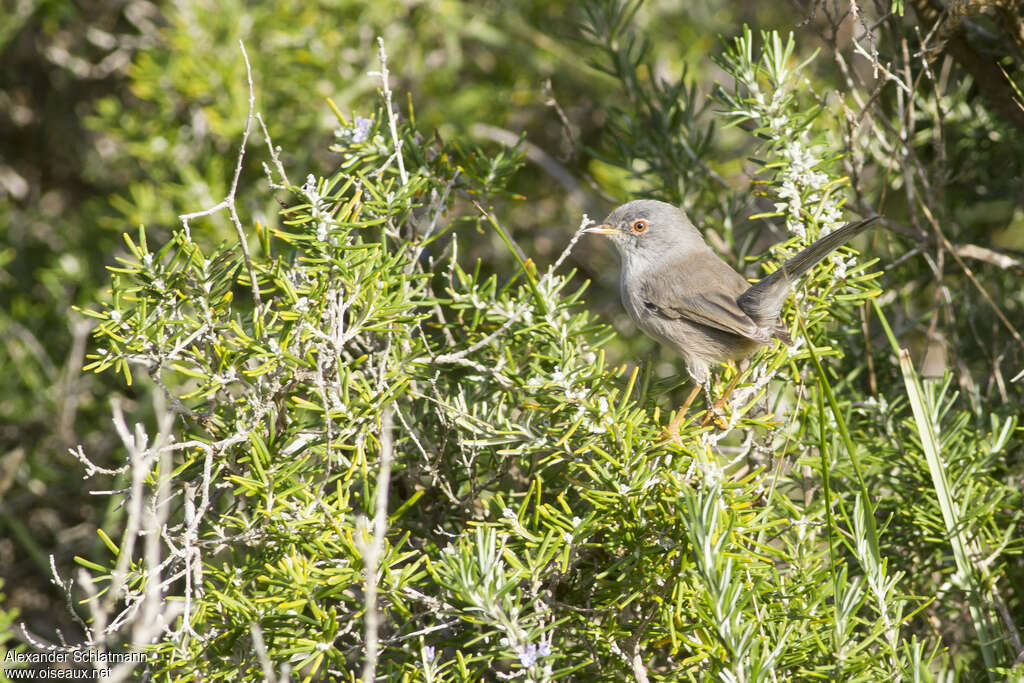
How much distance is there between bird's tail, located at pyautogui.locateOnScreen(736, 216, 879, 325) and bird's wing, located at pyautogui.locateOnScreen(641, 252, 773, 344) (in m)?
0.10

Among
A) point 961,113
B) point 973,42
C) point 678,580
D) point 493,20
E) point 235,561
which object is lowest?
point 235,561

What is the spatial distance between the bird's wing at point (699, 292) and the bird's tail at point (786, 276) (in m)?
0.10

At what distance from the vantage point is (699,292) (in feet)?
11.1

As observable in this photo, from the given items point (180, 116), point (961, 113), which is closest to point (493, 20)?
point (180, 116)

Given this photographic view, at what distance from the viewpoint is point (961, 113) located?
3369mm

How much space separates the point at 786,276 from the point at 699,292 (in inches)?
31.1

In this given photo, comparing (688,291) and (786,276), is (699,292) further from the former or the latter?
(786,276)

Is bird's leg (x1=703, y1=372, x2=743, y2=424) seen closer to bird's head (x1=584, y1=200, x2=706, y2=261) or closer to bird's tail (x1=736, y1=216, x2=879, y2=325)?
bird's tail (x1=736, y1=216, x2=879, y2=325)

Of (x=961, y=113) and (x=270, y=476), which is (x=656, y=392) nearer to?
(x=270, y=476)

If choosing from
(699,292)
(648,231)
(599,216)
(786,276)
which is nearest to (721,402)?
(786,276)

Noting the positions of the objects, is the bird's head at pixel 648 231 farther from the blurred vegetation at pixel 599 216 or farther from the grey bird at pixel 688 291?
the blurred vegetation at pixel 599 216

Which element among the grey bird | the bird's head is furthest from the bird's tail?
the bird's head

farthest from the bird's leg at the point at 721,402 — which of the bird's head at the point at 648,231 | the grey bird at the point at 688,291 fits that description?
the bird's head at the point at 648,231

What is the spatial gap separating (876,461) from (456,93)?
3.43 metres
